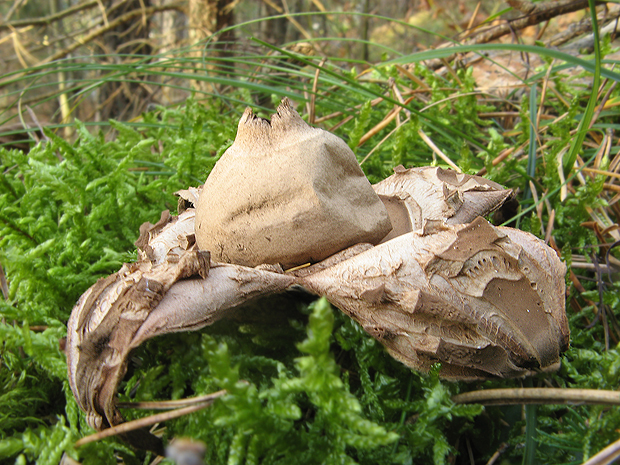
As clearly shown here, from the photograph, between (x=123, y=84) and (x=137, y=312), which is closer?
(x=137, y=312)

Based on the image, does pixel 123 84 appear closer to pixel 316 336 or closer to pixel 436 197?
pixel 436 197

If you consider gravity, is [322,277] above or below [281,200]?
below

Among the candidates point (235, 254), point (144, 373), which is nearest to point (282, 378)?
point (235, 254)

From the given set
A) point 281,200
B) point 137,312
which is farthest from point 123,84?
point 137,312

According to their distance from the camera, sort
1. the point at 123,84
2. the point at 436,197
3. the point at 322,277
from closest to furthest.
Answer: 1. the point at 322,277
2. the point at 436,197
3. the point at 123,84

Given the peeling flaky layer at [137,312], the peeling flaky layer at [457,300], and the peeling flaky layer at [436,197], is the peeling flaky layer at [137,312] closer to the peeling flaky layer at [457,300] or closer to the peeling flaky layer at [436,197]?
the peeling flaky layer at [457,300]

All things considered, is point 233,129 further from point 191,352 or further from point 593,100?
point 593,100
